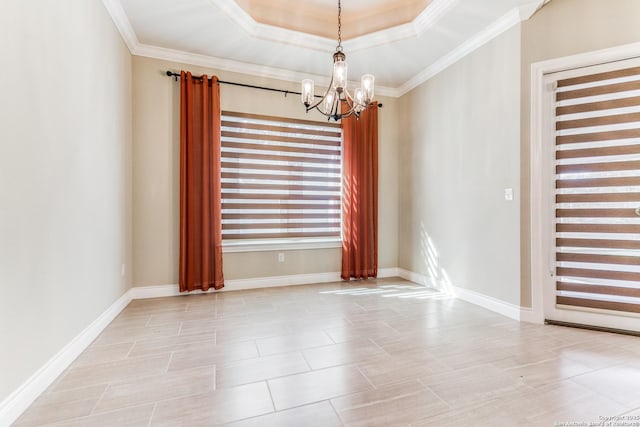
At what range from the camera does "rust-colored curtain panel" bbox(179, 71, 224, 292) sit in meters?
3.67

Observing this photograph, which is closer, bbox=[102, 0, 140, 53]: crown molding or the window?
bbox=[102, 0, 140, 53]: crown molding

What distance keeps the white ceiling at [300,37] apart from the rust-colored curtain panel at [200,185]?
1.49 ft

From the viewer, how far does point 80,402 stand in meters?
1.68

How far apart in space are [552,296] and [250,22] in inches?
166

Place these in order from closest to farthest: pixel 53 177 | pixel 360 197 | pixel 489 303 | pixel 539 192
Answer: pixel 53 177, pixel 539 192, pixel 489 303, pixel 360 197

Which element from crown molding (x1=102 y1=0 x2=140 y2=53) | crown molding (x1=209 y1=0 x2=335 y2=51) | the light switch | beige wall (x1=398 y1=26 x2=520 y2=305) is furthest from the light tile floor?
crown molding (x1=209 y1=0 x2=335 y2=51)

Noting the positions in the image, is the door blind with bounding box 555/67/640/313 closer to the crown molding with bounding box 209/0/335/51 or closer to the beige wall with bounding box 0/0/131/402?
the crown molding with bounding box 209/0/335/51

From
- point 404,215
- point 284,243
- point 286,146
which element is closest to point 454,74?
point 404,215

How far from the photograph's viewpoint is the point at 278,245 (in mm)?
4223

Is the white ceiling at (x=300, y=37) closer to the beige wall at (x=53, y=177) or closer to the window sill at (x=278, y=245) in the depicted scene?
the beige wall at (x=53, y=177)

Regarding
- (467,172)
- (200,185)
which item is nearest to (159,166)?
(200,185)

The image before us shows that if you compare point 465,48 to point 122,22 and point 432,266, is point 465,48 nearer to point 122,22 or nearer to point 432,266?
point 432,266

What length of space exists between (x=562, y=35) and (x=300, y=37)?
2.65 meters

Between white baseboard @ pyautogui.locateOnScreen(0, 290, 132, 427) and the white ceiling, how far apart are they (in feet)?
9.59
